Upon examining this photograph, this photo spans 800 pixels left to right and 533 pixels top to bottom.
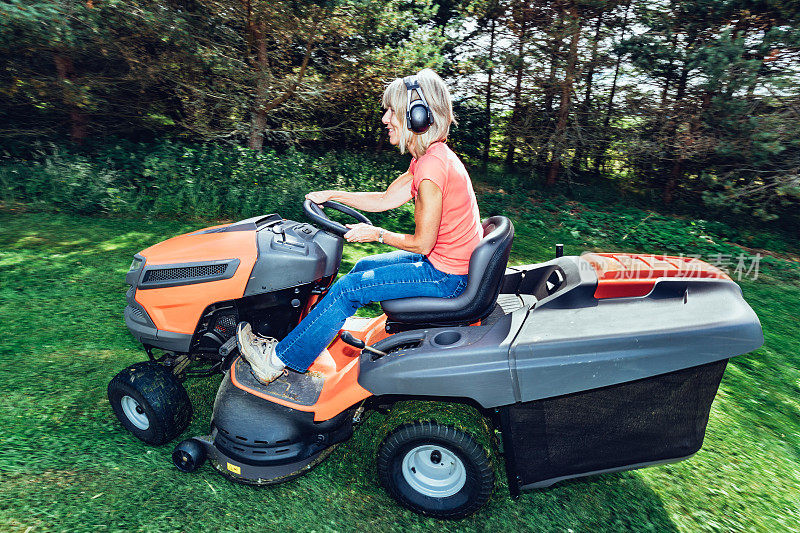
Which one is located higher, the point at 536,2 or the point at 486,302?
the point at 536,2

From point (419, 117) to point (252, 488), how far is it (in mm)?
1688

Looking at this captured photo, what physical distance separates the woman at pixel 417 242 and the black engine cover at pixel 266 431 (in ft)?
0.48

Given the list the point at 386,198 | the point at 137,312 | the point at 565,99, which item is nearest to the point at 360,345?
the point at 386,198

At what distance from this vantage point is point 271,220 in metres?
2.43

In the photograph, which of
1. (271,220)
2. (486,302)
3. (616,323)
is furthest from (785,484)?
(271,220)

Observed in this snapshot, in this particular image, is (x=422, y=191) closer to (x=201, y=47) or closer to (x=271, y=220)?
(x=271, y=220)

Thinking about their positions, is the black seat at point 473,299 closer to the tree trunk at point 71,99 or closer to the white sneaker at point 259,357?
the white sneaker at point 259,357

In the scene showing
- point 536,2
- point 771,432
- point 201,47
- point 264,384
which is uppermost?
point 536,2

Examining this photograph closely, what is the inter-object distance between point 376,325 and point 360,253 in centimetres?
284

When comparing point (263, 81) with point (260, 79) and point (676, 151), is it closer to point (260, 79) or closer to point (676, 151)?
point (260, 79)

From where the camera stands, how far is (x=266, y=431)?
6.48ft

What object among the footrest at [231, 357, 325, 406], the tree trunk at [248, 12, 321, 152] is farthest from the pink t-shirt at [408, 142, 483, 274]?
the tree trunk at [248, 12, 321, 152]

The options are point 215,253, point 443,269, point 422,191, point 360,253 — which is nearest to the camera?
point 422,191

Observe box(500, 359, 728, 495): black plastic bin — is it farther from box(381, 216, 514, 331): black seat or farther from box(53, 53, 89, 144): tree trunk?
box(53, 53, 89, 144): tree trunk
